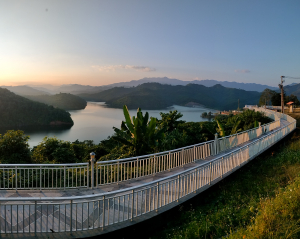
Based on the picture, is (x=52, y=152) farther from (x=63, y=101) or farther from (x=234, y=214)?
(x=63, y=101)

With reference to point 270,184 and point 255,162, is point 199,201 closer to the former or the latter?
point 270,184

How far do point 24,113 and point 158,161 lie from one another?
8692cm

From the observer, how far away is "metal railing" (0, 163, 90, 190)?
20.3 ft

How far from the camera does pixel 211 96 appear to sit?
168 meters

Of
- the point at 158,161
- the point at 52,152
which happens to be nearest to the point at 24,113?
the point at 52,152

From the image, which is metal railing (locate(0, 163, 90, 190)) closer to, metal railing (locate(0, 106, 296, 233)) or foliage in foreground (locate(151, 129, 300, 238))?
metal railing (locate(0, 106, 296, 233))

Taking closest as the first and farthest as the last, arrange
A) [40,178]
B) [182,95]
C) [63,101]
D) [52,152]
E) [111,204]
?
[111,204] → [40,178] → [52,152] → [63,101] → [182,95]

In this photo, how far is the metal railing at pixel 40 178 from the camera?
6176 millimetres

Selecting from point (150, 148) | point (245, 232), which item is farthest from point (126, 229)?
point (150, 148)

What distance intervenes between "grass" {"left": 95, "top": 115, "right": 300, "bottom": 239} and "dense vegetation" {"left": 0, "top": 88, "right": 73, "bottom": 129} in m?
85.2

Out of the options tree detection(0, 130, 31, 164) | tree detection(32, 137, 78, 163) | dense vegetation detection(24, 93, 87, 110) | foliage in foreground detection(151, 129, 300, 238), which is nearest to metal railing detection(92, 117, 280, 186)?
foliage in foreground detection(151, 129, 300, 238)

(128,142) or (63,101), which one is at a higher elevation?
(63,101)

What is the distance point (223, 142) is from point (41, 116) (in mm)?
84354

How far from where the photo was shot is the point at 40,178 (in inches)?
241
